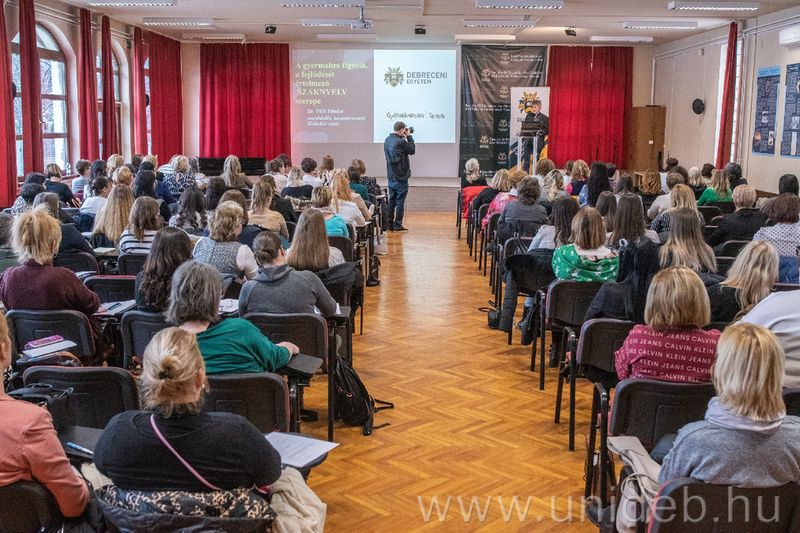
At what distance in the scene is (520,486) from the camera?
4012mm

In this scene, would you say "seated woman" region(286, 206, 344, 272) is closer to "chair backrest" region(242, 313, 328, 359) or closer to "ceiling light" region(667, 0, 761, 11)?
"chair backrest" region(242, 313, 328, 359)

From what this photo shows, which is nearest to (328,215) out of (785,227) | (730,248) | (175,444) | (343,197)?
(343,197)

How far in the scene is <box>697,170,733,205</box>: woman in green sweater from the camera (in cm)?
892

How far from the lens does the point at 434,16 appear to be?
12.9 meters

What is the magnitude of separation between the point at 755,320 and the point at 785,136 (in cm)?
879

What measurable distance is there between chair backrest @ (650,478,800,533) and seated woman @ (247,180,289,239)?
484cm

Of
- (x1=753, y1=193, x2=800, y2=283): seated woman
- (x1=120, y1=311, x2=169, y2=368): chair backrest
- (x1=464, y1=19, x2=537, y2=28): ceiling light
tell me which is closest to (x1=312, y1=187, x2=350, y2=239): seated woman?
(x1=120, y1=311, x2=169, y2=368): chair backrest

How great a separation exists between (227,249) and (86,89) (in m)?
7.64

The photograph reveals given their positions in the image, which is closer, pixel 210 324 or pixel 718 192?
pixel 210 324

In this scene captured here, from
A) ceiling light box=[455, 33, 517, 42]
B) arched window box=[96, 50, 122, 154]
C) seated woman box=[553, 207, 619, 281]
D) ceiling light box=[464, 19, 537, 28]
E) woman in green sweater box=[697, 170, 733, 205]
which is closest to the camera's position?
seated woman box=[553, 207, 619, 281]

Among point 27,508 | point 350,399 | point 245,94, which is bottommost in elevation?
point 350,399

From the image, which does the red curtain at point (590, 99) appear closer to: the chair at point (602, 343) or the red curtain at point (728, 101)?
the red curtain at point (728, 101)

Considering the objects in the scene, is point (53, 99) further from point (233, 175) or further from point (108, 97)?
point (233, 175)

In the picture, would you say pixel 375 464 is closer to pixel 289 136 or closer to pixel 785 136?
pixel 785 136
